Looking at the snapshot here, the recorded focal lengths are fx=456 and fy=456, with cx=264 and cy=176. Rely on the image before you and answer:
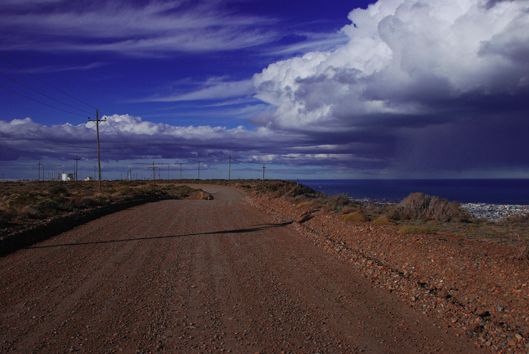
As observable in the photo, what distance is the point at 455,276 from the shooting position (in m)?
9.25

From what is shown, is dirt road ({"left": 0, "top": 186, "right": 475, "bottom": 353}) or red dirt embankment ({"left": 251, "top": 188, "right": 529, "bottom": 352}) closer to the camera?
dirt road ({"left": 0, "top": 186, "right": 475, "bottom": 353})

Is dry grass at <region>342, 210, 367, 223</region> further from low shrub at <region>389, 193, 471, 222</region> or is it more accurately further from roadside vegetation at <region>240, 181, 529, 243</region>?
low shrub at <region>389, 193, 471, 222</region>

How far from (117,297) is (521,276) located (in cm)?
742

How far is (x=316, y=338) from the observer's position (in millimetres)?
6402

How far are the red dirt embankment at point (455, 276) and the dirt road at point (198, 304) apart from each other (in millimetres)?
444

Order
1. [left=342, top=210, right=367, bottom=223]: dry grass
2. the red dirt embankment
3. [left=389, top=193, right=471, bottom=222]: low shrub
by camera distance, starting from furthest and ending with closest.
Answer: [left=389, top=193, right=471, bottom=222]: low shrub
[left=342, top=210, right=367, bottom=223]: dry grass
the red dirt embankment

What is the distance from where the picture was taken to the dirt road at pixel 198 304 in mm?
6245

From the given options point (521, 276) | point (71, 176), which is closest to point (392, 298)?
point (521, 276)

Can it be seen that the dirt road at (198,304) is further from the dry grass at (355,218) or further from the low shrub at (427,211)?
the low shrub at (427,211)

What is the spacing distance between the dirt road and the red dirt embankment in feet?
1.46

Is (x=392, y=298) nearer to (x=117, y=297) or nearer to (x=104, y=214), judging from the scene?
(x=117, y=297)

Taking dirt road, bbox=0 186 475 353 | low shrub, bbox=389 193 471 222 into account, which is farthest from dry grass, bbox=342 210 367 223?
dirt road, bbox=0 186 475 353

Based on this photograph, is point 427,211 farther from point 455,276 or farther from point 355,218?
point 455,276

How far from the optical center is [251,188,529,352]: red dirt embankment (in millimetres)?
6906
